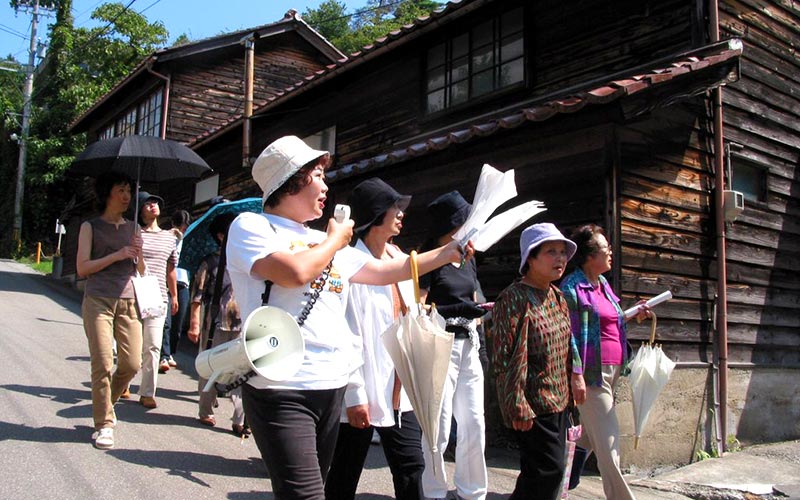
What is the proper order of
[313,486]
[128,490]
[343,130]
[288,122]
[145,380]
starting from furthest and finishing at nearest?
1. [288,122]
2. [343,130]
3. [145,380]
4. [128,490]
5. [313,486]

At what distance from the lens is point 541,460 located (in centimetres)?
325

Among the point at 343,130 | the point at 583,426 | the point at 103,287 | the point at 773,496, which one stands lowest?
the point at 773,496

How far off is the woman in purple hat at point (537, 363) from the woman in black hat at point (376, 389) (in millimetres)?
544

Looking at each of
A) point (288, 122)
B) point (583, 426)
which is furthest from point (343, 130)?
point (583, 426)

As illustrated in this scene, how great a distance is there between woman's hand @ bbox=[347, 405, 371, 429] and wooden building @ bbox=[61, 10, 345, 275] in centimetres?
1489

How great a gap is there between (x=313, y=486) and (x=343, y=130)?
1011cm

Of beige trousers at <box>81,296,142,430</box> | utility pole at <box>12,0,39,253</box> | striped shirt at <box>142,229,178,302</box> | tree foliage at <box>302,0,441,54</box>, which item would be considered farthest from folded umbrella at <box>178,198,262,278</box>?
utility pole at <box>12,0,39,253</box>

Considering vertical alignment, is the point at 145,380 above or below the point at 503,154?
below

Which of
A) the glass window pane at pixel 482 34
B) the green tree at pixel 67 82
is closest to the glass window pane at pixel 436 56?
the glass window pane at pixel 482 34

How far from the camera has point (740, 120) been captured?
7.43 m

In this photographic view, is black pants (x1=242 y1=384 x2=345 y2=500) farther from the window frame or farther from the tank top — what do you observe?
the window frame

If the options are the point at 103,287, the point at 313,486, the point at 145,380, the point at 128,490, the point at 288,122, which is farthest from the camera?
the point at 288,122

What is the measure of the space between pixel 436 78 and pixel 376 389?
23.4 ft

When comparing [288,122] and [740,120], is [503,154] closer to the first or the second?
[740,120]
